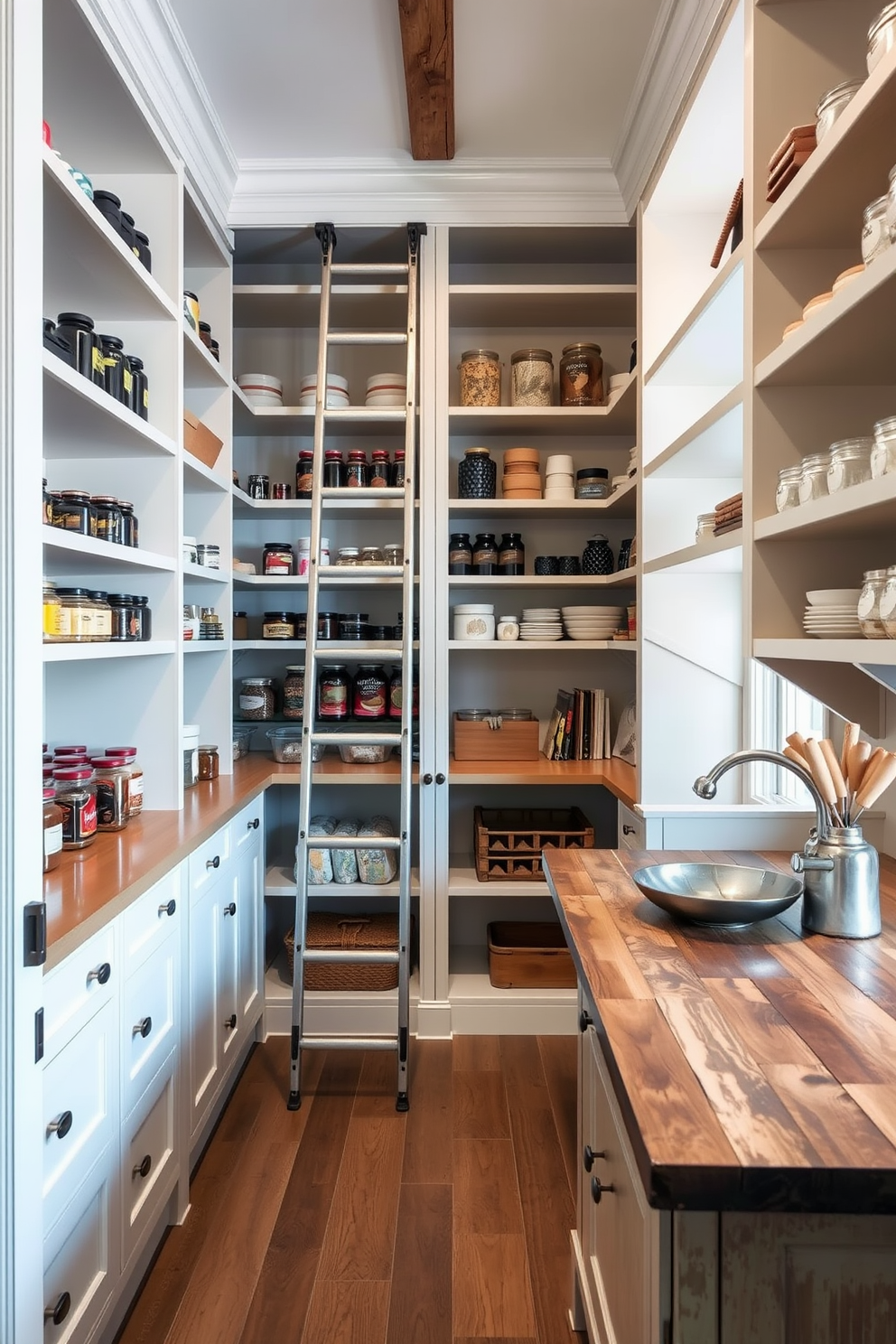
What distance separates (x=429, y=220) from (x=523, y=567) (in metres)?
1.22

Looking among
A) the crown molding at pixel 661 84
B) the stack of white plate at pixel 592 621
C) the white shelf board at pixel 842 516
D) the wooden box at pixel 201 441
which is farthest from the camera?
the stack of white plate at pixel 592 621

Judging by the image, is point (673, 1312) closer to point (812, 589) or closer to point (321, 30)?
point (812, 589)

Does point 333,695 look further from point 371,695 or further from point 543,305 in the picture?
point 543,305

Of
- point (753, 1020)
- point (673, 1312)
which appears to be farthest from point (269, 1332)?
point (753, 1020)

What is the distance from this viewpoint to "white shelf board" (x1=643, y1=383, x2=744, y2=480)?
5.86 ft

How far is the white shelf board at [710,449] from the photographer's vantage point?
5.86 feet

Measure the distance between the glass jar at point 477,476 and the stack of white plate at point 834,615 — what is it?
5.39 ft

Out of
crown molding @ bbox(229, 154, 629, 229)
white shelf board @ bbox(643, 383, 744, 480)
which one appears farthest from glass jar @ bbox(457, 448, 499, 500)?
crown molding @ bbox(229, 154, 629, 229)

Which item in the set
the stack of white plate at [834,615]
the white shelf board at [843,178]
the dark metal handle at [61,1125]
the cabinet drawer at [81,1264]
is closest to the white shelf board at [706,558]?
the stack of white plate at [834,615]

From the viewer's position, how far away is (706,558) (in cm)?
221

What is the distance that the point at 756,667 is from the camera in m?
2.57

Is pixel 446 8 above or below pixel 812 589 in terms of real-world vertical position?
above

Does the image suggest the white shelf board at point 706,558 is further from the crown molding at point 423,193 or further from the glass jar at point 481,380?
the crown molding at point 423,193

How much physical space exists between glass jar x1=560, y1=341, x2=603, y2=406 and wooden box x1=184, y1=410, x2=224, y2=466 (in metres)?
1.22
